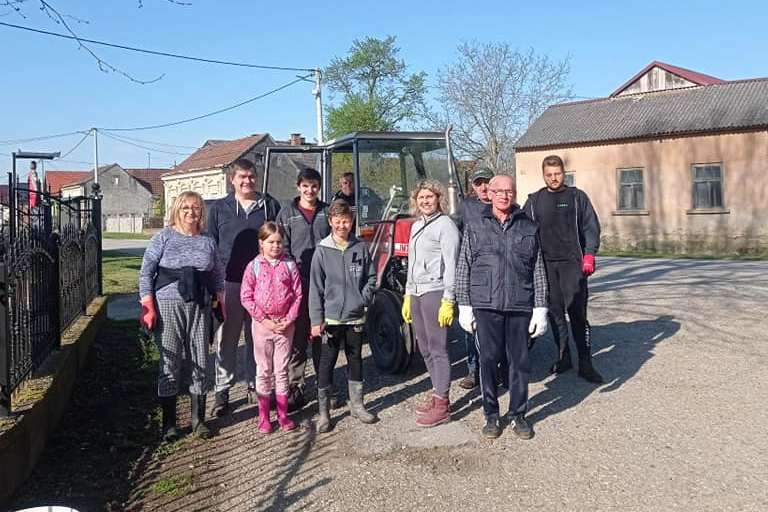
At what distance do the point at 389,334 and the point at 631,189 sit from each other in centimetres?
2122

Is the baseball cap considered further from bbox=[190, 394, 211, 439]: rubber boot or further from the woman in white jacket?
bbox=[190, 394, 211, 439]: rubber boot

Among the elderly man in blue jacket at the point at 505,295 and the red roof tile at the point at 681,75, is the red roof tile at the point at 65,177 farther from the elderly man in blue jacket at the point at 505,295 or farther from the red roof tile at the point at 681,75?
the elderly man in blue jacket at the point at 505,295

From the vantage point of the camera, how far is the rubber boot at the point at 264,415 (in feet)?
16.5

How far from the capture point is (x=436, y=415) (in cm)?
506

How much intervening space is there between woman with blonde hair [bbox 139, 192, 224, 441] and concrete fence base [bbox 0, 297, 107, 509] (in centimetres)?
75

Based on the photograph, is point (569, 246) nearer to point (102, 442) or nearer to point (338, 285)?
point (338, 285)

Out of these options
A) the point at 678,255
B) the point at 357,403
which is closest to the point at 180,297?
the point at 357,403

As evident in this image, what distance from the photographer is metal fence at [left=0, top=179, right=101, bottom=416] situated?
13.7ft

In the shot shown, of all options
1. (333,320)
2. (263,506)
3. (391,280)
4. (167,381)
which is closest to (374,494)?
(263,506)

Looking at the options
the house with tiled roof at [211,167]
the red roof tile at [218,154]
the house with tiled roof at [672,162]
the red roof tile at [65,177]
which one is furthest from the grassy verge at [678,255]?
the red roof tile at [65,177]

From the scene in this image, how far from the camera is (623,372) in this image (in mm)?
6363

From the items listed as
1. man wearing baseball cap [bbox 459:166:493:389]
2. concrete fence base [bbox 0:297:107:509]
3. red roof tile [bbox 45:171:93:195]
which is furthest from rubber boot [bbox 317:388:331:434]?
red roof tile [bbox 45:171:93:195]

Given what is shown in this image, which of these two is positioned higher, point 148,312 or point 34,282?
point 34,282

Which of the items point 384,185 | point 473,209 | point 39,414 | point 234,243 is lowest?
point 39,414
